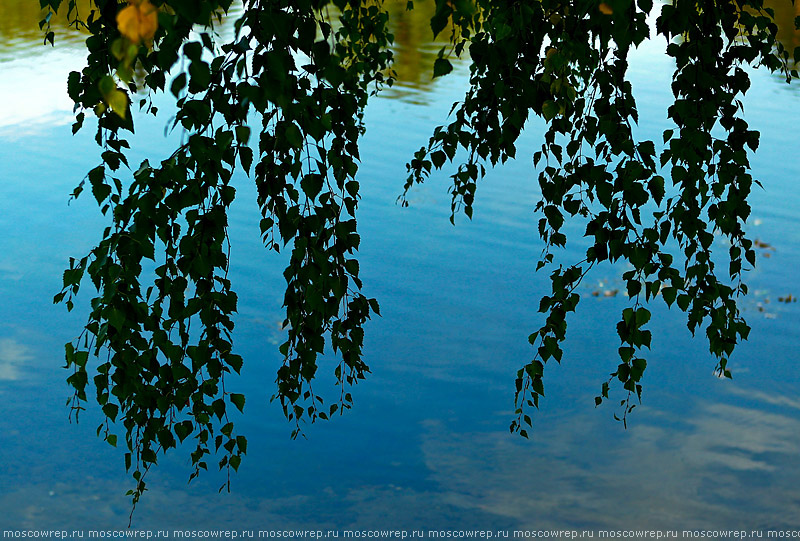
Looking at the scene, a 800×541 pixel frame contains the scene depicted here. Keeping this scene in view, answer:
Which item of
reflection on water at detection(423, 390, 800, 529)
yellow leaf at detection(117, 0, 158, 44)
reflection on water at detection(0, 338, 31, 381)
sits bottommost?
reflection on water at detection(0, 338, 31, 381)

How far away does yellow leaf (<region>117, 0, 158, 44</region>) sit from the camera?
805 millimetres

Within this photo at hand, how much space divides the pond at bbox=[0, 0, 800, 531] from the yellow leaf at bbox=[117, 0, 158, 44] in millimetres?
2380

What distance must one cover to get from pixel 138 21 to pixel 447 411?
9.54 feet

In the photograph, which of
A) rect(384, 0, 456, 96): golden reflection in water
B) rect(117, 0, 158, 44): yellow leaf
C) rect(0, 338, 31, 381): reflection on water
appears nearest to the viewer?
rect(117, 0, 158, 44): yellow leaf

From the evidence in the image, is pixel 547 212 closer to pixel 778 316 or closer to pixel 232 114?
pixel 232 114

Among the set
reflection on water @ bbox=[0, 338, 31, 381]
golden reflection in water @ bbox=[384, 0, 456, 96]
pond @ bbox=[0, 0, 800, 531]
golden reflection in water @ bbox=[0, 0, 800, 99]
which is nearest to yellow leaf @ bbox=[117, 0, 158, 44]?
pond @ bbox=[0, 0, 800, 531]

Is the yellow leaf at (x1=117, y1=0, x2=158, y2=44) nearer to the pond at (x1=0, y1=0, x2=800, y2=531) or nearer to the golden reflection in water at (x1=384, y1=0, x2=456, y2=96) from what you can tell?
the pond at (x1=0, y1=0, x2=800, y2=531)

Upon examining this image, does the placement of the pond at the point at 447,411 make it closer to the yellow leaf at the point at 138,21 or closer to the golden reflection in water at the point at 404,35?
the yellow leaf at the point at 138,21

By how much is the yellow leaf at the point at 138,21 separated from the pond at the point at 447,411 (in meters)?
2.38

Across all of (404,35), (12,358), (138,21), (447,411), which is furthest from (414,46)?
(138,21)

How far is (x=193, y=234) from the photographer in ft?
4.65

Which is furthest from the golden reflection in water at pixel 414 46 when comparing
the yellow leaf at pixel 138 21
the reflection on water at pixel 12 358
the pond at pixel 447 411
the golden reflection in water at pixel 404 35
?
the yellow leaf at pixel 138 21

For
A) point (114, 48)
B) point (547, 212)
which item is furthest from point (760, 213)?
point (114, 48)

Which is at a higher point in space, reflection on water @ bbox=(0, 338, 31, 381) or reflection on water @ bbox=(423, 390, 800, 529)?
reflection on water @ bbox=(423, 390, 800, 529)
